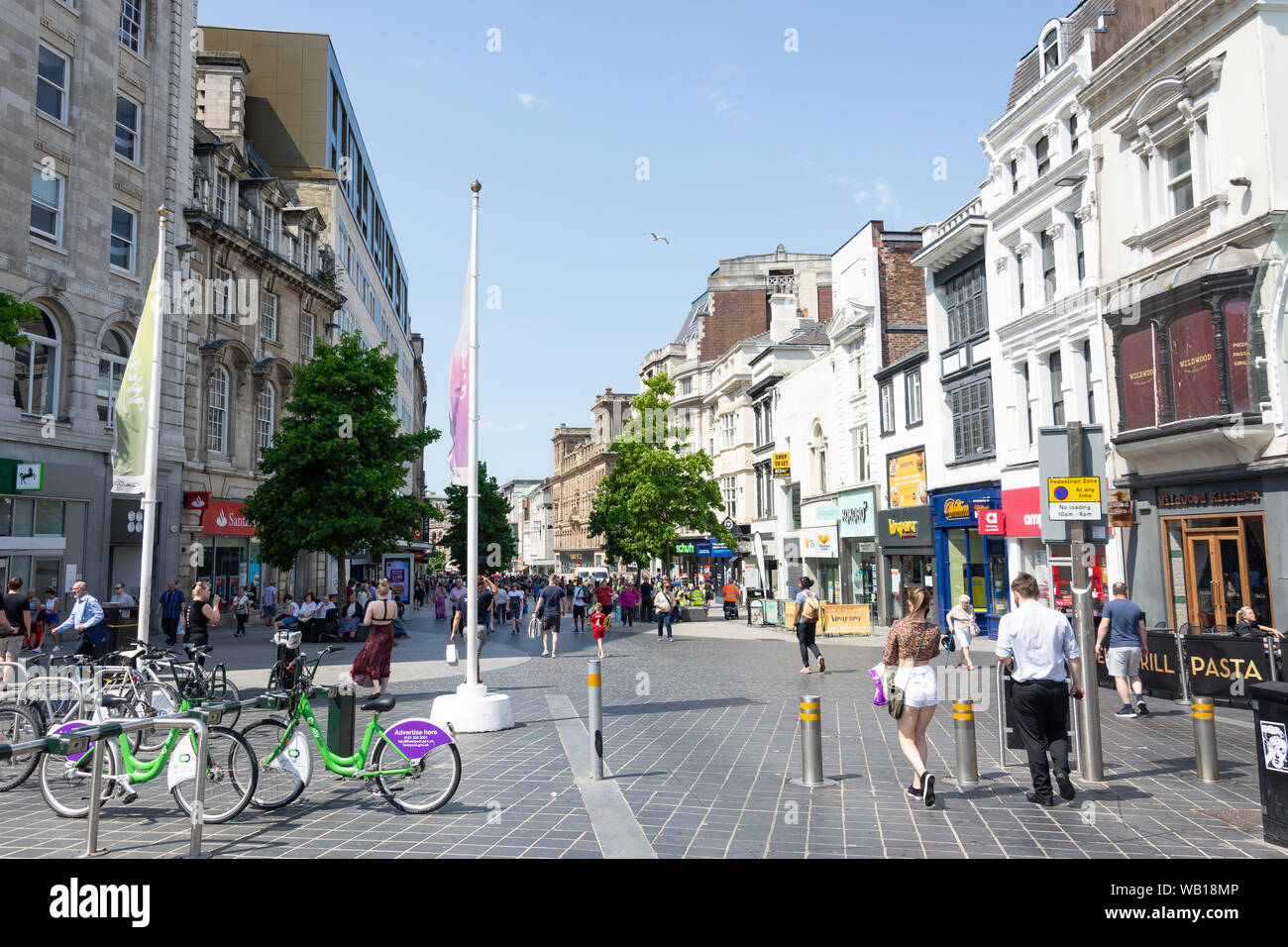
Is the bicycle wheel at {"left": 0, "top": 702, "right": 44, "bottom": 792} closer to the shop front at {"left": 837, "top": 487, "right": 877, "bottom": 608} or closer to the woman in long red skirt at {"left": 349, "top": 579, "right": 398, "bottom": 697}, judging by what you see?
the woman in long red skirt at {"left": 349, "top": 579, "right": 398, "bottom": 697}

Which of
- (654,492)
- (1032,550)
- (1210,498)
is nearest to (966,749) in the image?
(1210,498)

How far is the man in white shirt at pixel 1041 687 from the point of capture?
24.1 ft

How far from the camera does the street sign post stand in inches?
320

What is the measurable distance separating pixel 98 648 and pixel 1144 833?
1429 centimetres

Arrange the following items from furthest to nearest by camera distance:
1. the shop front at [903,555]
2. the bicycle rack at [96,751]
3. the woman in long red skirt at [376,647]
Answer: the shop front at [903,555]
the woman in long red skirt at [376,647]
the bicycle rack at [96,751]

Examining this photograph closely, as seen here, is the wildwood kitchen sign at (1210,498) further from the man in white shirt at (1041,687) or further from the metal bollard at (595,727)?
the metal bollard at (595,727)

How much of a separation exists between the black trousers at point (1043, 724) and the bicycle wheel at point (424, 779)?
15.6 feet

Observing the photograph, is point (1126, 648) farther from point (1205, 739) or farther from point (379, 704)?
point (379, 704)

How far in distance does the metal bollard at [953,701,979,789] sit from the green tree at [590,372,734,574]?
32590 mm

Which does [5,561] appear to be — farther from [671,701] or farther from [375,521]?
[671,701]

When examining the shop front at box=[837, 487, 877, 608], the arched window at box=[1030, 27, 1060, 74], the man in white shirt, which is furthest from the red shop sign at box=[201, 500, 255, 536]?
the arched window at box=[1030, 27, 1060, 74]

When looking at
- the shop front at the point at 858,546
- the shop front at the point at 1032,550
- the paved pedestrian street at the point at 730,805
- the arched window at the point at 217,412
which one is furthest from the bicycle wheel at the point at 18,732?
the shop front at the point at 858,546

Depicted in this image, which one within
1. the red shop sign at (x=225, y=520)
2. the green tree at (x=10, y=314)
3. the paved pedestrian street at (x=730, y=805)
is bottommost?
the paved pedestrian street at (x=730, y=805)

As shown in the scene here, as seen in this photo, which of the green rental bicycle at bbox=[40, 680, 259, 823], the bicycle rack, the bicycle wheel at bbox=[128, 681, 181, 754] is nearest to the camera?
the bicycle rack
